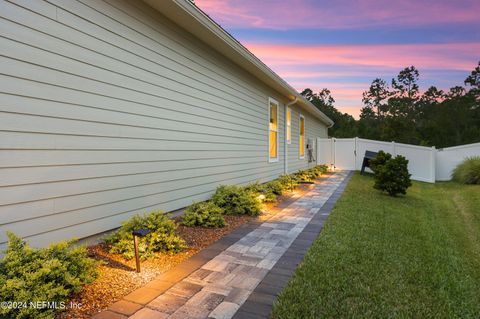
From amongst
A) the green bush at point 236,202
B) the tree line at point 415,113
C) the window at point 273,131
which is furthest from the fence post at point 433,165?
the tree line at point 415,113

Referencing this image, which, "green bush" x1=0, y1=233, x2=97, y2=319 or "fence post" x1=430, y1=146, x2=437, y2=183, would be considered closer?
"green bush" x1=0, y1=233, x2=97, y2=319

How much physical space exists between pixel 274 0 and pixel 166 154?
691 centimetres

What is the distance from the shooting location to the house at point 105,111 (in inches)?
97.2

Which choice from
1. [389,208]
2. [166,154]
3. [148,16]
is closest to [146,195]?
[166,154]

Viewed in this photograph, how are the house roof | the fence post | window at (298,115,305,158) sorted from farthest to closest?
window at (298,115,305,158) < the fence post < the house roof

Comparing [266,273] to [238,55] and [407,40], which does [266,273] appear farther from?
[407,40]

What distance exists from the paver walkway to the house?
1.18 meters

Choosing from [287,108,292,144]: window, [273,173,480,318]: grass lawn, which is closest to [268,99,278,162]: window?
[287,108,292,144]: window

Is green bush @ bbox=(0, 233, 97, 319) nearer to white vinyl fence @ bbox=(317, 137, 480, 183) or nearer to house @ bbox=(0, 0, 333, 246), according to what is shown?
house @ bbox=(0, 0, 333, 246)

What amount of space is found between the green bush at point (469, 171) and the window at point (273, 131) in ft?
24.3

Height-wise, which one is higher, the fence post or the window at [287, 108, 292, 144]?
the window at [287, 108, 292, 144]

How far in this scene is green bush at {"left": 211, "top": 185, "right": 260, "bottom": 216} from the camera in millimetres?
5195

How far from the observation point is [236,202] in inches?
207

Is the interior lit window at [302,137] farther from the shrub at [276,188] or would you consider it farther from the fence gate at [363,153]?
the shrub at [276,188]
